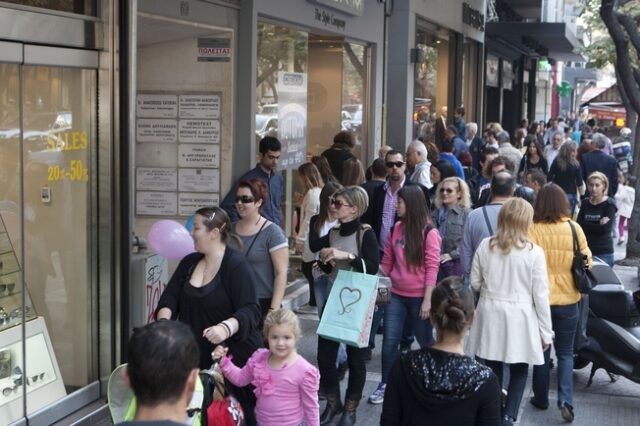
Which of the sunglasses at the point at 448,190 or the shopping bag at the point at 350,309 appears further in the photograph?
the sunglasses at the point at 448,190

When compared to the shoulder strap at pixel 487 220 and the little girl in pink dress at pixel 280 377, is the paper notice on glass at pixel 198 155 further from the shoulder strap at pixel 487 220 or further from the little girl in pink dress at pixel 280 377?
the little girl in pink dress at pixel 280 377

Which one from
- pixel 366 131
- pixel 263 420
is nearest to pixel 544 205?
pixel 263 420

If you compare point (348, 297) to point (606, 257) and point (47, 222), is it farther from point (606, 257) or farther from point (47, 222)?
point (606, 257)

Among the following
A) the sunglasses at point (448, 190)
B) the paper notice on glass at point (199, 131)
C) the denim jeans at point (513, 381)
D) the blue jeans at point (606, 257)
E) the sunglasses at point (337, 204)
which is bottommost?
the denim jeans at point (513, 381)

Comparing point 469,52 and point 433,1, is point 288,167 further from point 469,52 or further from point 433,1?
point 469,52

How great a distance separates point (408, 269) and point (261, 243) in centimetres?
140

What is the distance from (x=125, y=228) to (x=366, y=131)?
841 cm

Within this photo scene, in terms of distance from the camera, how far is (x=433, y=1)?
1852 cm

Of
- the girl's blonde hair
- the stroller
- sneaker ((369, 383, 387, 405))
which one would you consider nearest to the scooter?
sneaker ((369, 383, 387, 405))

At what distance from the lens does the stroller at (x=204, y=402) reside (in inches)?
174

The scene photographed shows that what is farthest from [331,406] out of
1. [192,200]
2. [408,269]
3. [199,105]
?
[199,105]

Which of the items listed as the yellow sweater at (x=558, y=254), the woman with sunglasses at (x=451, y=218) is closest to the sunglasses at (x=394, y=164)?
the woman with sunglasses at (x=451, y=218)

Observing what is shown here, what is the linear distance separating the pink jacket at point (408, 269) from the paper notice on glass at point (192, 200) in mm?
2751

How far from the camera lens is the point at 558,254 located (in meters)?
7.36
